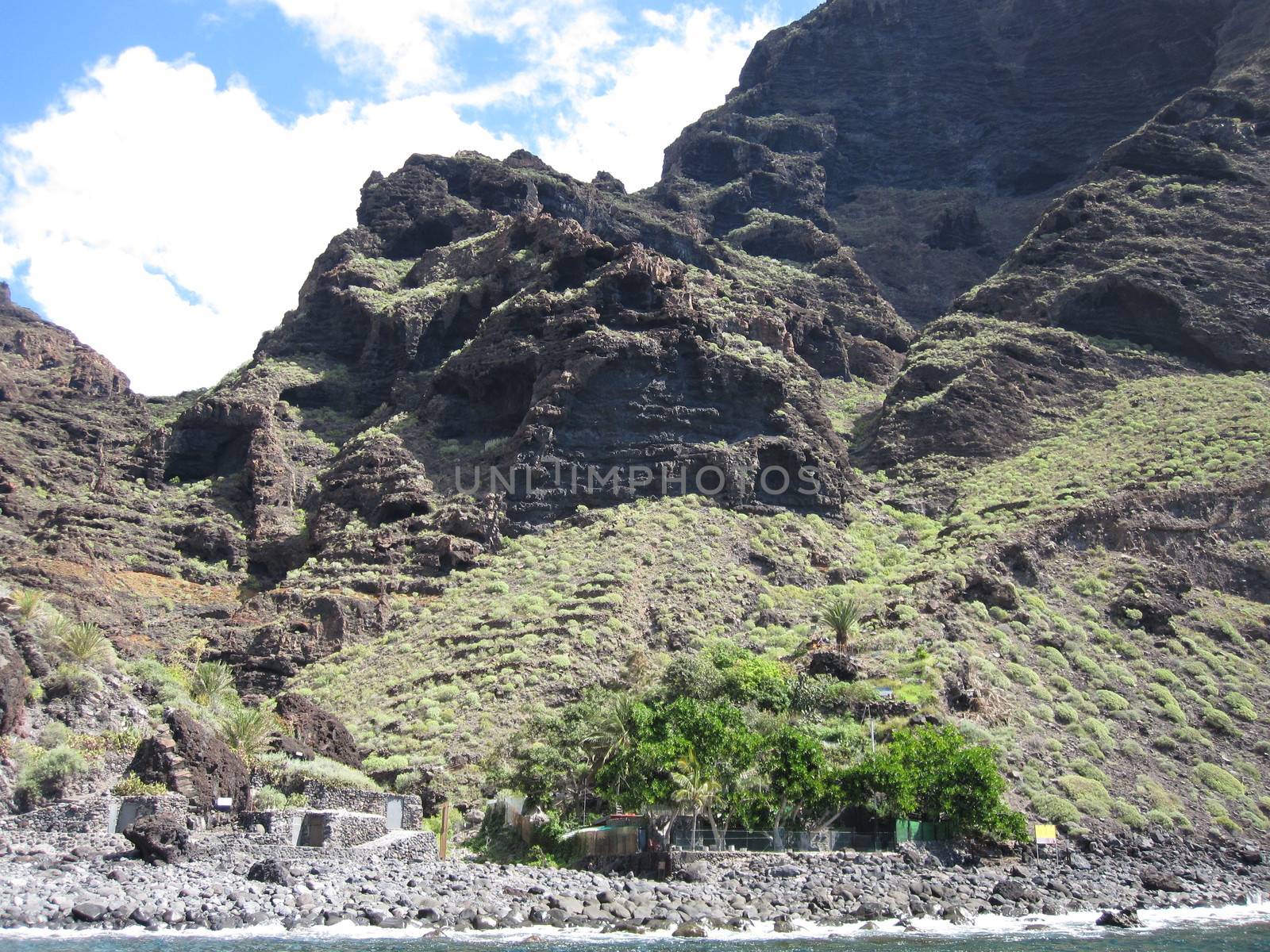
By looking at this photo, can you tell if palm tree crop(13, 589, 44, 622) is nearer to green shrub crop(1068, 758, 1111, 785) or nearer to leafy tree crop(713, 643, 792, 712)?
leafy tree crop(713, 643, 792, 712)

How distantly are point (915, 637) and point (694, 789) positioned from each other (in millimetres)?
15585

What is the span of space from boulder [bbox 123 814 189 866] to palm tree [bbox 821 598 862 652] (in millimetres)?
26565

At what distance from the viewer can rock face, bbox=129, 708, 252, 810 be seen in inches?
1457

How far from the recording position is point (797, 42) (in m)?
160

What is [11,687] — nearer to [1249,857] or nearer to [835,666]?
[835,666]

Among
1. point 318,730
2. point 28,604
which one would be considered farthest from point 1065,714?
point 28,604

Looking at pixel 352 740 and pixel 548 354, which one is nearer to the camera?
pixel 352 740

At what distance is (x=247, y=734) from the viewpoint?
42219mm

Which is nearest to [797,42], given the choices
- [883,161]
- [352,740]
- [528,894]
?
[883,161]

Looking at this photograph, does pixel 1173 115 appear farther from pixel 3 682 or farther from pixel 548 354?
pixel 3 682

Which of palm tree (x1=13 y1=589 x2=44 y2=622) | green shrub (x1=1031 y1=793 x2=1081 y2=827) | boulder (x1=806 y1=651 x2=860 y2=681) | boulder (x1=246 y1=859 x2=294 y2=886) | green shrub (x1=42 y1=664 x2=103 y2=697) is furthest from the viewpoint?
boulder (x1=806 y1=651 x2=860 y2=681)

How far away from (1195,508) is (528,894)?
43838mm

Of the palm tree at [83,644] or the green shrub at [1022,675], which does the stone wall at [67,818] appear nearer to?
the palm tree at [83,644]

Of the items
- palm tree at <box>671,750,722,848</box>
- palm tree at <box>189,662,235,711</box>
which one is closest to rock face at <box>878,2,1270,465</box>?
palm tree at <box>671,750,722,848</box>
